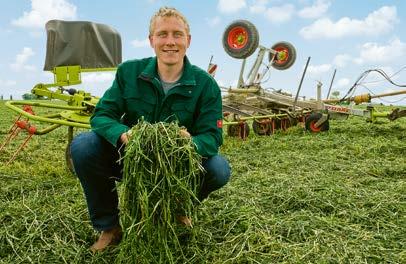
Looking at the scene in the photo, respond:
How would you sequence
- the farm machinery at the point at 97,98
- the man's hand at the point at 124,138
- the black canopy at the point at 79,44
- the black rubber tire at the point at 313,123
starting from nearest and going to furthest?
the man's hand at the point at 124,138
the farm machinery at the point at 97,98
the black canopy at the point at 79,44
the black rubber tire at the point at 313,123

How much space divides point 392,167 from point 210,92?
365cm

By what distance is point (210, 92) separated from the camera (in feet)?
9.48

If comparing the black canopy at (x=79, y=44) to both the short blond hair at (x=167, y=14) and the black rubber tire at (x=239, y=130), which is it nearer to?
the black rubber tire at (x=239, y=130)

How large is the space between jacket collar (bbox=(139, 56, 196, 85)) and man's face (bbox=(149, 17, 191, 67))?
81mm

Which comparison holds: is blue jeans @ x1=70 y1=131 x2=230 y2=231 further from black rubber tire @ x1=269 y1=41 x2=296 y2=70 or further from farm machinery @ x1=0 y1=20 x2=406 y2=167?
black rubber tire @ x1=269 y1=41 x2=296 y2=70

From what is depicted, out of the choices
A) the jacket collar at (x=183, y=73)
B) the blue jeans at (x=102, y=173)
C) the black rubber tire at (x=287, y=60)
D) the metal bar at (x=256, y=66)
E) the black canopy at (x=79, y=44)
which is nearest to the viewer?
the blue jeans at (x=102, y=173)

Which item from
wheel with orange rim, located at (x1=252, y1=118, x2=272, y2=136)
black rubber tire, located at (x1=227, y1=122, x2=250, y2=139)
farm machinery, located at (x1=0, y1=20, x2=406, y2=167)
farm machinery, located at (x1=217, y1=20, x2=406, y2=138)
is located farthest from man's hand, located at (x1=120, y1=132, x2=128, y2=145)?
wheel with orange rim, located at (x1=252, y1=118, x2=272, y2=136)

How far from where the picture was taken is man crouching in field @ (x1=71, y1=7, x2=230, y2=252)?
8.93 ft

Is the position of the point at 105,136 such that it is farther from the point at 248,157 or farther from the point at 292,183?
the point at 248,157

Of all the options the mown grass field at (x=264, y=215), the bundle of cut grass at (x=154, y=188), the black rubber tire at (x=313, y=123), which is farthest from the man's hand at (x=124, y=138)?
the black rubber tire at (x=313, y=123)

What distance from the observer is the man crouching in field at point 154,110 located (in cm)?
272

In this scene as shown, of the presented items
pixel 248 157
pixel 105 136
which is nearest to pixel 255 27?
pixel 248 157

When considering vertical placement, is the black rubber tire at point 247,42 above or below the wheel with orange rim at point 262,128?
above

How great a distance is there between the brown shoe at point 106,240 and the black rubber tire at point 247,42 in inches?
326
